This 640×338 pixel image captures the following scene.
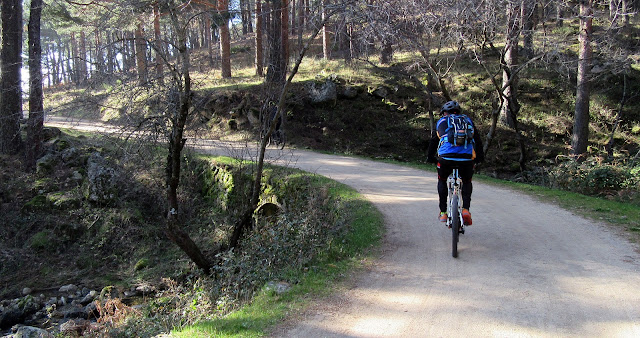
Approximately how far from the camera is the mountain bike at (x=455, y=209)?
5691 mm

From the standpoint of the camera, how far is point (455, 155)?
5.84 meters

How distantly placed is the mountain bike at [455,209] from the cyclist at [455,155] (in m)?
0.06

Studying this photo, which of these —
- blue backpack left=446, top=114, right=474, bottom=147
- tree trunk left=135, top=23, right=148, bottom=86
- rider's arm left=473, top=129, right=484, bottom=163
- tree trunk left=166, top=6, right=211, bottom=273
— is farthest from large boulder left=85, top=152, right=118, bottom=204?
rider's arm left=473, top=129, right=484, bottom=163

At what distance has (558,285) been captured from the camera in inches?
194

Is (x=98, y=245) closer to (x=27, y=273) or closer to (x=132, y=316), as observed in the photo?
(x=27, y=273)

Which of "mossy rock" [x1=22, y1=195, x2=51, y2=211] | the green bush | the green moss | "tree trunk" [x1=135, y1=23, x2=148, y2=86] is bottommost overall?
the green moss

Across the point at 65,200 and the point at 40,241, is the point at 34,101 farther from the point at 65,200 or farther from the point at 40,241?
the point at 40,241

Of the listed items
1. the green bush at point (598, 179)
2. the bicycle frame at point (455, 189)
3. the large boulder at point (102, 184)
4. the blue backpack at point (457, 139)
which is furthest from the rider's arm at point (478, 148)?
the large boulder at point (102, 184)

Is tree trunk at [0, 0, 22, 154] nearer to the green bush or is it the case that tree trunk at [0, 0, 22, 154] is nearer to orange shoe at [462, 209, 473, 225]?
orange shoe at [462, 209, 473, 225]

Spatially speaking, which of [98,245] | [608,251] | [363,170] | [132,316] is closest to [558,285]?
[608,251]

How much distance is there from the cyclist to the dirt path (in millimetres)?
903

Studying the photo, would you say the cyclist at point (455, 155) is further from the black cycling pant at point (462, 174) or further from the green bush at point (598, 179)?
the green bush at point (598, 179)

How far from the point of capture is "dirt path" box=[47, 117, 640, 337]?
4113 mm

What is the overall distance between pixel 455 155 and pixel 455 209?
2.41 ft
